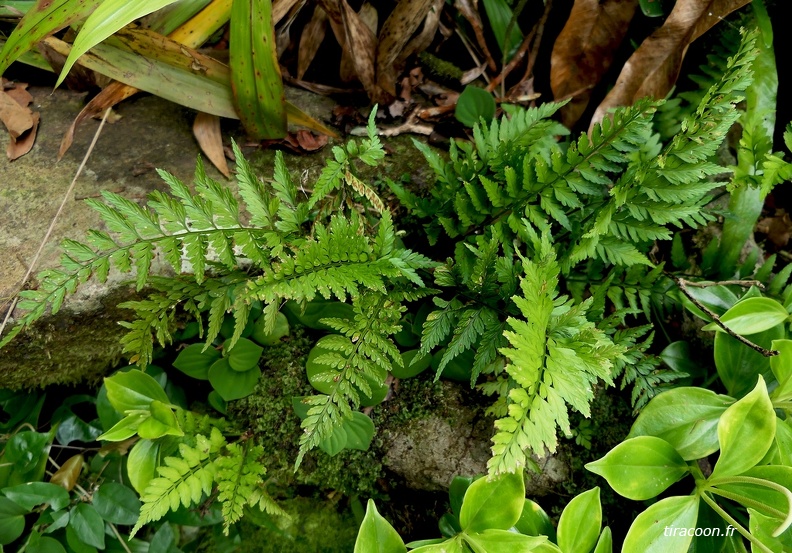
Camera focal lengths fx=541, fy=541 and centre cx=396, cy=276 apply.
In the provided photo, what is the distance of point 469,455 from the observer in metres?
1.95

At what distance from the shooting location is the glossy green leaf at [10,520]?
73.8 inches

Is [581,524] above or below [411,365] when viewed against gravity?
below

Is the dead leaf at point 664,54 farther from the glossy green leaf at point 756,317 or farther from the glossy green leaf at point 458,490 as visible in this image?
the glossy green leaf at point 458,490

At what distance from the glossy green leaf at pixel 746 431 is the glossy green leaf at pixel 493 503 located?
0.59 metres

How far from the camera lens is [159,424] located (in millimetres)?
1768

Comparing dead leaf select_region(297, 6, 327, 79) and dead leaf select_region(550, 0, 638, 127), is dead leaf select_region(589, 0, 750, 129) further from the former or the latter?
dead leaf select_region(297, 6, 327, 79)

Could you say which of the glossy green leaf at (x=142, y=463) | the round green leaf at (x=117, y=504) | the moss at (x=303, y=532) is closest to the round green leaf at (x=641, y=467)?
the moss at (x=303, y=532)

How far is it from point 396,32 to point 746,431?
1.86 meters

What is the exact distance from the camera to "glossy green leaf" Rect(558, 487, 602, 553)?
5.26 ft

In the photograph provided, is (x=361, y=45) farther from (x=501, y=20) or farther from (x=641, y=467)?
(x=641, y=467)

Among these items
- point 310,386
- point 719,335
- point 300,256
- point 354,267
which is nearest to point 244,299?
point 300,256

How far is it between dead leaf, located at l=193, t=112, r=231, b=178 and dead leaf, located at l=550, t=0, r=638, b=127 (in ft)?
4.70

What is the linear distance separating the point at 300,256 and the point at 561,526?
1.10 meters

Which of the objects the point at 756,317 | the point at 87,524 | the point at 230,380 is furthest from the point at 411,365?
the point at 87,524
